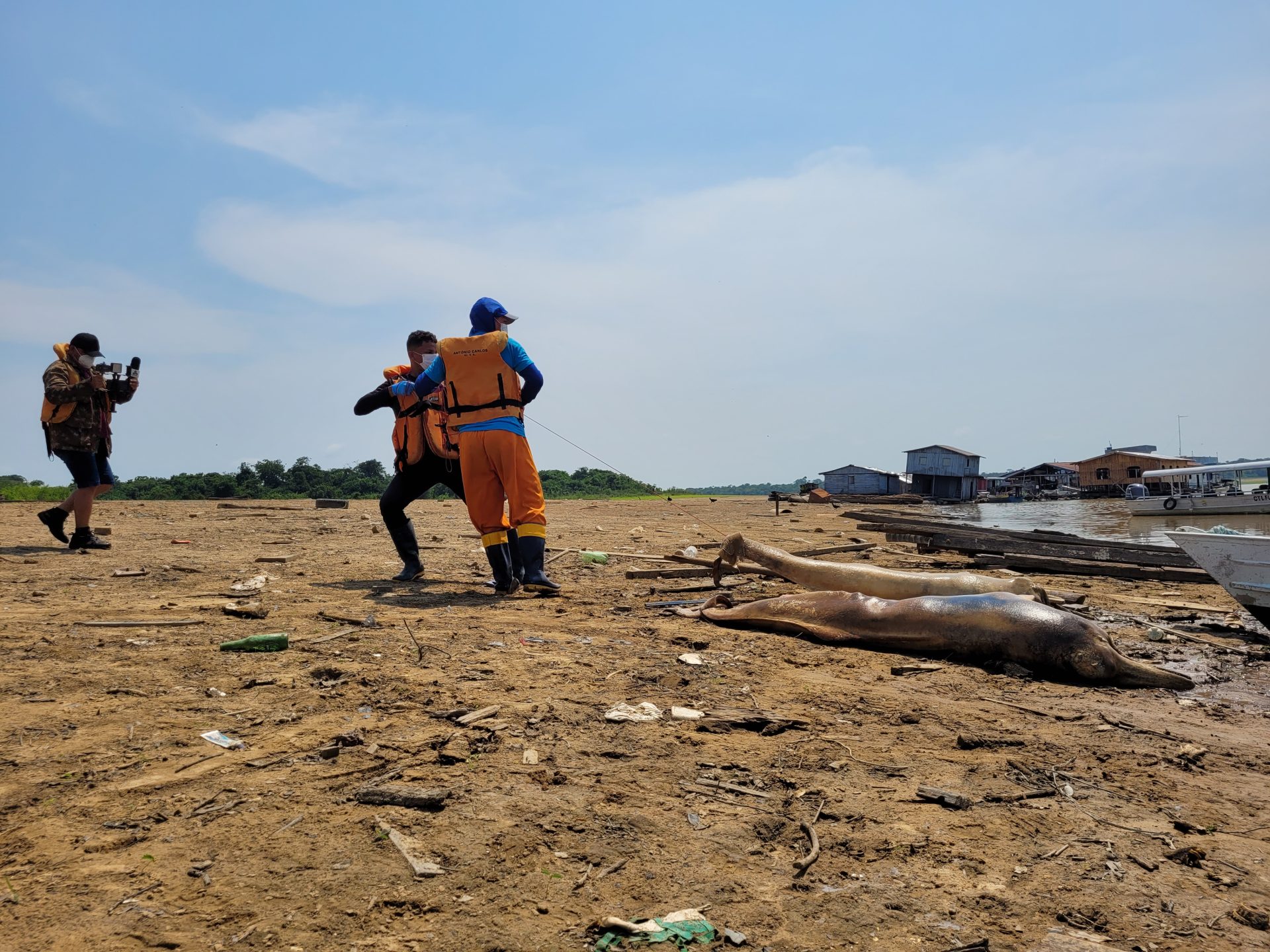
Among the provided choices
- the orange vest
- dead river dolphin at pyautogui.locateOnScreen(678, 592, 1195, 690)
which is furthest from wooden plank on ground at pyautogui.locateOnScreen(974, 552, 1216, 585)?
the orange vest

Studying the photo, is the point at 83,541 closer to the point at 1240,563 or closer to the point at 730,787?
the point at 730,787

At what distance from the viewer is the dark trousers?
7.53 metres

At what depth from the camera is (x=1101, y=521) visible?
3097 centimetres

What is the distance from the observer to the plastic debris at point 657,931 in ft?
6.90

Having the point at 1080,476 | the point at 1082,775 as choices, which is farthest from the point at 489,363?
the point at 1080,476

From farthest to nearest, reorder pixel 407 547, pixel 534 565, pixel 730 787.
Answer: pixel 407 547 → pixel 534 565 → pixel 730 787

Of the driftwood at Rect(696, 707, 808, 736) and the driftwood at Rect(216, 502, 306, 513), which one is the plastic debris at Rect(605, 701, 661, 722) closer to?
the driftwood at Rect(696, 707, 808, 736)

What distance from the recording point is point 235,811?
8.51 ft

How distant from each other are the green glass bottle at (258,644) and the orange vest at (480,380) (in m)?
2.71

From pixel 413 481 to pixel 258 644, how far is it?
3.27 metres

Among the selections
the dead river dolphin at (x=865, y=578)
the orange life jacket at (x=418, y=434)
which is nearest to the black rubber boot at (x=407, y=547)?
the orange life jacket at (x=418, y=434)

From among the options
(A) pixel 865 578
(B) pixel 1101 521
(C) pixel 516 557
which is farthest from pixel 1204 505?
(C) pixel 516 557

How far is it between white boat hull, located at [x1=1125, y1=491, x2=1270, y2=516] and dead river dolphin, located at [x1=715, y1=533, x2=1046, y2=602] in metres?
32.7

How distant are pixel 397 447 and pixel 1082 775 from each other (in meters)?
6.01
